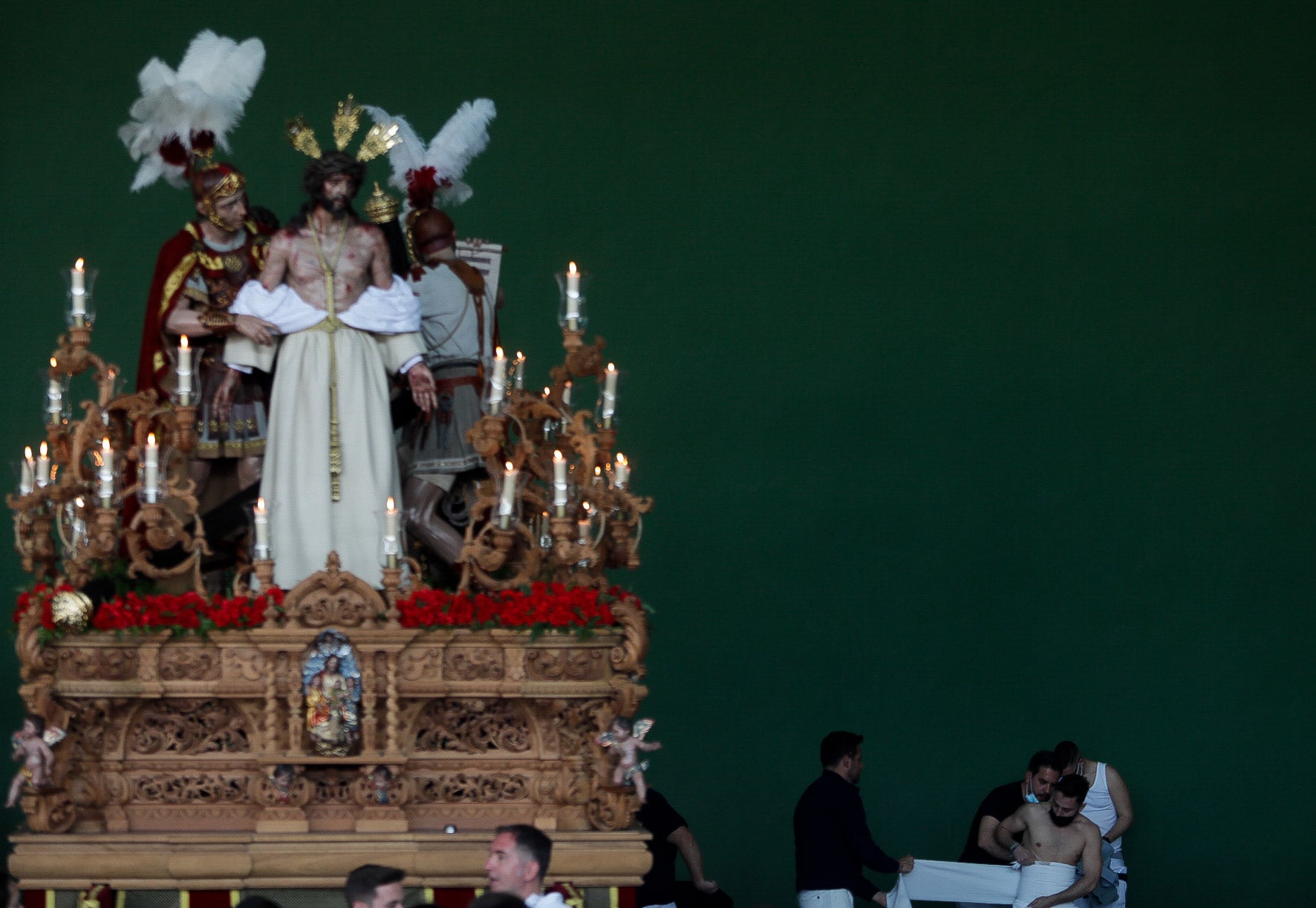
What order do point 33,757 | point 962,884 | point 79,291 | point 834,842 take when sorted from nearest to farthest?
point 33,757 < point 79,291 < point 834,842 < point 962,884

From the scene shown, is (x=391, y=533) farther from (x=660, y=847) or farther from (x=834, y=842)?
→ (x=834, y=842)

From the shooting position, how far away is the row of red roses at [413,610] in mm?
8570

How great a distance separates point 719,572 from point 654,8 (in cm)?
383

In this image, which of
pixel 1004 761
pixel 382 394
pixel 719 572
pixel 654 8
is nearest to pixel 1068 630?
pixel 1004 761

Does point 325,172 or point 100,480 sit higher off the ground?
point 325,172

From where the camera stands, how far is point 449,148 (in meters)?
9.80

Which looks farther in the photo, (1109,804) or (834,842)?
(1109,804)

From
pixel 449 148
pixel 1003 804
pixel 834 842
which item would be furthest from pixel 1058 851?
pixel 449 148

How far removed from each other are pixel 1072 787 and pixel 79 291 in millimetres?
5157

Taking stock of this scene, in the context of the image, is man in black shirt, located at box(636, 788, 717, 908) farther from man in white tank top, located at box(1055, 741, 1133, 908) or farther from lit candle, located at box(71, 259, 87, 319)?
lit candle, located at box(71, 259, 87, 319)

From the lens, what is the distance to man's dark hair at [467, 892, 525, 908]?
253 inches

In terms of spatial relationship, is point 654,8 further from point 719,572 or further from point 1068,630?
point 1068,630

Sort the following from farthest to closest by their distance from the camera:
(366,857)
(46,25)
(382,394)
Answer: (46,25) < (382,394) < (366,857)

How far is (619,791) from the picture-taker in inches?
345
